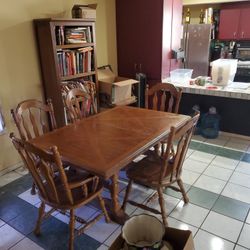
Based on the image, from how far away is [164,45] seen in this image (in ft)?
11.7

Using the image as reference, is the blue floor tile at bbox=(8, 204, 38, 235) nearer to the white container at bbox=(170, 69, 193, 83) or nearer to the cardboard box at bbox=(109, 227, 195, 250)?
the cardboard box at bbox=(109, 227, 195, 250)

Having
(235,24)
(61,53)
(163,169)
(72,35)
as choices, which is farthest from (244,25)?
(163,169)

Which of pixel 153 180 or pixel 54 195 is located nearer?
pixel 54 195

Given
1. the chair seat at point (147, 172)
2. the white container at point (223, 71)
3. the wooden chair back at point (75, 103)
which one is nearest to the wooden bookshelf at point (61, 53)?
the wooden chair back at point (75, 103)

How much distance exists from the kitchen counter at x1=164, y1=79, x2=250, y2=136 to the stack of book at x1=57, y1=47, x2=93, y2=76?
1.34 meters

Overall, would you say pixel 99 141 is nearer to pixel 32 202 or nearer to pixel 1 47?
pixel 32 202

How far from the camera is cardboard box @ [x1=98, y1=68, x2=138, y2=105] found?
3.20 metres

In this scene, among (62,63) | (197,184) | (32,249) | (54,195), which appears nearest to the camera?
(54,195)

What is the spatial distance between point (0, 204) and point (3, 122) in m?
0.82

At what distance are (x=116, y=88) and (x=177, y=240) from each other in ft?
7.28

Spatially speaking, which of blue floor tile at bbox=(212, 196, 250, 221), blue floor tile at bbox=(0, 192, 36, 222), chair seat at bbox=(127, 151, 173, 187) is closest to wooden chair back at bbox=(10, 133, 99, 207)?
chair seat at bbox=(127, 151, 173, 187)

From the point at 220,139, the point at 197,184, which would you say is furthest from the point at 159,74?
the point at 197,184

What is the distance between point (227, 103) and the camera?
3.47 meters

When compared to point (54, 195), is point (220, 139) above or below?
below
